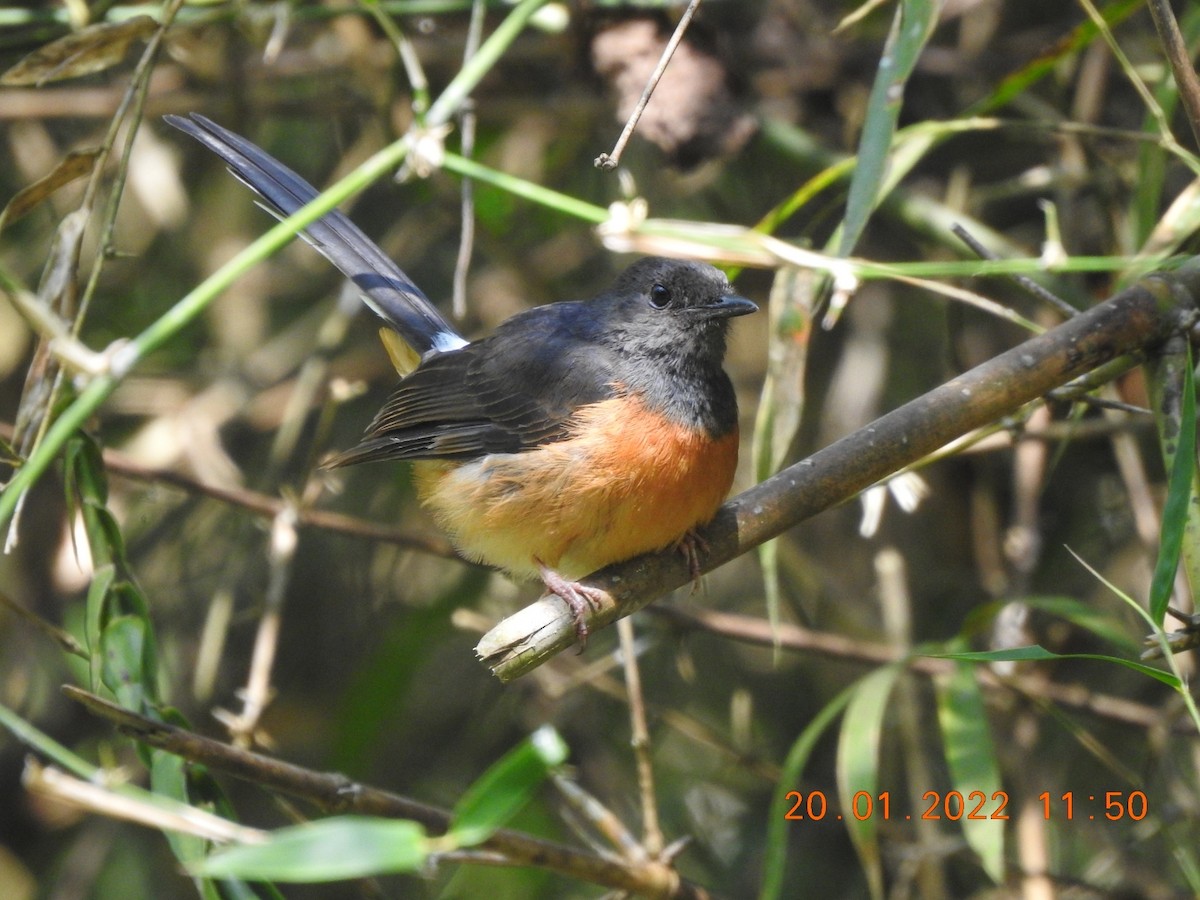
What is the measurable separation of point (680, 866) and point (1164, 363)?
10.4 ft

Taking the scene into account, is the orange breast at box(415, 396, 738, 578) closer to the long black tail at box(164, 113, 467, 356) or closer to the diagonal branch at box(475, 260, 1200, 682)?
the diagonal branch at box(475, 260, 1200, 682)

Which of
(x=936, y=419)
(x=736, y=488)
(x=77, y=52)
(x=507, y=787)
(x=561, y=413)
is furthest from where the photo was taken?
(x=736, y=488)

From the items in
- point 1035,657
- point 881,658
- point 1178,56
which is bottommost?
point 881,658

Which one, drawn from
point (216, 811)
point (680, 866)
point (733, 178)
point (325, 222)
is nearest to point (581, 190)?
point (733, 178)

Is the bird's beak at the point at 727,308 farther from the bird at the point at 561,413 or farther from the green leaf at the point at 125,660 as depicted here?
the green leaf at the point at 125,660

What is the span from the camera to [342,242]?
153 inches

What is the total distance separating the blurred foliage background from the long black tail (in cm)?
40

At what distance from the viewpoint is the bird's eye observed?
379 centimetres

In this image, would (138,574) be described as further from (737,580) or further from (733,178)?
(733,178)

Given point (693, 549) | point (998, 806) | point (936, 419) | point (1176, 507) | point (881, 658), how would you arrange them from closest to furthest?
point (1176, 507)
point (936, 419)
point (693, 549)
point (998, 806)
point (881, 658)

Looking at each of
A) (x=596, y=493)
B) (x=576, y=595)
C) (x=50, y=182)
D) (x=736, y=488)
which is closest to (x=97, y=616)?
(x=50, y=182)

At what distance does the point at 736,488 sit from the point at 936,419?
2.74 meters

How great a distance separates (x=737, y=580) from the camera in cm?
544

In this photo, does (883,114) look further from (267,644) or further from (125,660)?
(267,644)
